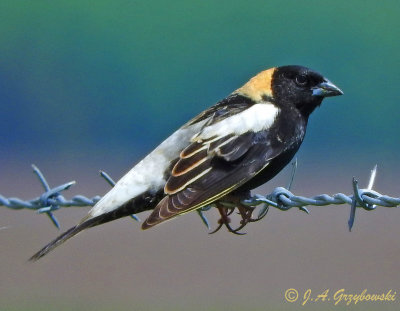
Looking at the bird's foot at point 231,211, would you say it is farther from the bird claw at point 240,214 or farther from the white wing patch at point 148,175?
the white wing patch at point 148,175

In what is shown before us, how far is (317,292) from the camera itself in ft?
20.7

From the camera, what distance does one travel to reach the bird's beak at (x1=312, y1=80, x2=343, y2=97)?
12.9 ft

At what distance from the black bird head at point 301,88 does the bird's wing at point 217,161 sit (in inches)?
15.5

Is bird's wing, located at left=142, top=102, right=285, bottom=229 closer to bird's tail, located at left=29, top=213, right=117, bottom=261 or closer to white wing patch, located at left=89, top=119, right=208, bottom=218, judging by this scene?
white wing patch, located at left=89, top=119, right=208, bottom=218

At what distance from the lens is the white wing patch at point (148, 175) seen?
3.30 metres

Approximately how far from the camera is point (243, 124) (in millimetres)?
3516

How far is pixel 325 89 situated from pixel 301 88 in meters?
0.13

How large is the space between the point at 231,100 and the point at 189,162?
56 centimetres

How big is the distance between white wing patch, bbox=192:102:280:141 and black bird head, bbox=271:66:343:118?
303 mm

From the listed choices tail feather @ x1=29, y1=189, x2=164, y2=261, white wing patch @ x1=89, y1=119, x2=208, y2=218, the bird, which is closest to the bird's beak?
the bird

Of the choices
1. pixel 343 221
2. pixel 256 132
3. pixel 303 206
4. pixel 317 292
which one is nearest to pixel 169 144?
pixel 256 132

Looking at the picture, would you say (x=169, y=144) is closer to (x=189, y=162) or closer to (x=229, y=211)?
(x=189, y=162)

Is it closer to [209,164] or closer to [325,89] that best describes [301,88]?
[325,89]

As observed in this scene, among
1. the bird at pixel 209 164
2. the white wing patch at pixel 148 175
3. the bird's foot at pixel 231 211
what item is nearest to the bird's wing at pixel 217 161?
the bird at pixel 209 164
